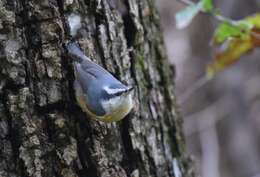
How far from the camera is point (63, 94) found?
1575 millimetres

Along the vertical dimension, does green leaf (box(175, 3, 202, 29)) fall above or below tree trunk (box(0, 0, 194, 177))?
above

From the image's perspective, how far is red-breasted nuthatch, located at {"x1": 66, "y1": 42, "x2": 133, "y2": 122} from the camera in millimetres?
1439

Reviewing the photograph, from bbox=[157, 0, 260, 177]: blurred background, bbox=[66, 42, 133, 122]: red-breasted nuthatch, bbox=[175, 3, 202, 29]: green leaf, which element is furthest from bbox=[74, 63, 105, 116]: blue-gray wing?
bbox=[157, 0, 260, 177]: blurred background

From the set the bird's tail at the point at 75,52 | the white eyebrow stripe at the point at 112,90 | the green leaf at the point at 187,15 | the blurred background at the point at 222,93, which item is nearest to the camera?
the white eyebrow stripe at the point at 112,90

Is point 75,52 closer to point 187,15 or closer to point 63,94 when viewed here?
point 63,94

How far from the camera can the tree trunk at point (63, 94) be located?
4.98 feet

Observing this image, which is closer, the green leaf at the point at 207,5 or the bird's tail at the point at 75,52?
the bird's tail at the point at 75,52

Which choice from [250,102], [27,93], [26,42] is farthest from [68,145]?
[250,102]

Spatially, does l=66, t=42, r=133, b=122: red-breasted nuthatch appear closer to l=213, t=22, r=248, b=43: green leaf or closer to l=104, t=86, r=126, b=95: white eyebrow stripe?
l=104, t=86, r=126, b=95: white eyebrow stripe

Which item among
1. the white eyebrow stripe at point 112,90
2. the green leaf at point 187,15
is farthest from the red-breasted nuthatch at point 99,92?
the green leaf at point 187,15

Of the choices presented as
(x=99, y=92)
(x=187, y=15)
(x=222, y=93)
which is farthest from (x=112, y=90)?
(x=222, y=93)

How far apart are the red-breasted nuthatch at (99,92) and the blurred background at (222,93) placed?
351cm

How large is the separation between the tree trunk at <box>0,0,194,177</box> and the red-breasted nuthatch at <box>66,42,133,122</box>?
0.22 ft

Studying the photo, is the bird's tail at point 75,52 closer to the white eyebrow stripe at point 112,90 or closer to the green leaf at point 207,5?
the white eyebrow stripe at point 112,90
